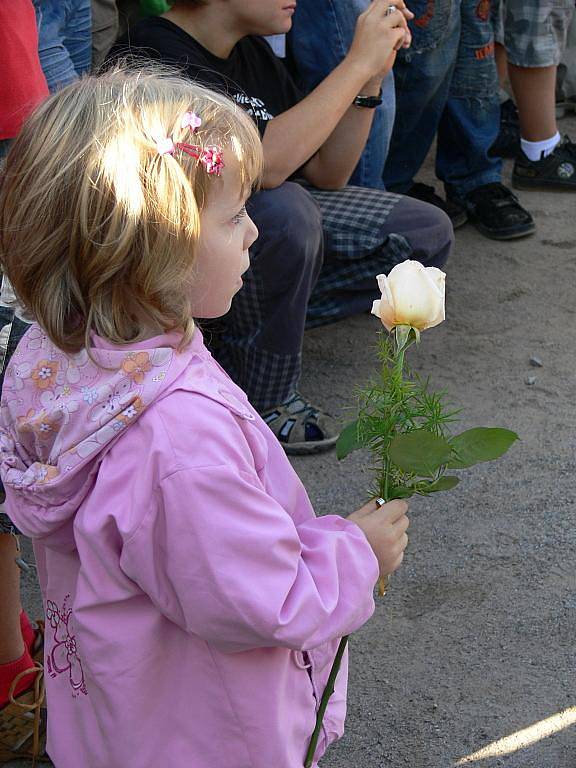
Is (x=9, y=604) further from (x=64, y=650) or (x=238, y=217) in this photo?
(x=238, y=217)

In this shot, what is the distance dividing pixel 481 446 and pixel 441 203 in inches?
122

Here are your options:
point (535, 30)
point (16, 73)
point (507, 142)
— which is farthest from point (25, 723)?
point (507, 142)

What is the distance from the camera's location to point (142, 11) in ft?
10.7

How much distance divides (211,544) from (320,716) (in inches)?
16.1

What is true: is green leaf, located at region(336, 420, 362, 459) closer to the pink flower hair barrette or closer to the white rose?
the white rose

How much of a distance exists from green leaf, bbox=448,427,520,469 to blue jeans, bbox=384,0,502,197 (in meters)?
2.69

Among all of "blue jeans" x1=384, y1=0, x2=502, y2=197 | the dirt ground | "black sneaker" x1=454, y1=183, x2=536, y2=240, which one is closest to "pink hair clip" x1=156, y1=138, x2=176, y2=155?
the dirt ground

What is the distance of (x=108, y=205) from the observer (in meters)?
1.23

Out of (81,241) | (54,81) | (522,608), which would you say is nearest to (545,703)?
(522,608)

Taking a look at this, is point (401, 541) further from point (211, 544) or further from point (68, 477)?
point (68, 477)

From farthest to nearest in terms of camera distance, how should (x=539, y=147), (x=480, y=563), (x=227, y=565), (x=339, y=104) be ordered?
(x=539, y=147) → (x=339, y=104) → (x=480, y=563) → (x=227, y=565)

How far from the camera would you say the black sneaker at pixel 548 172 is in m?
4.59

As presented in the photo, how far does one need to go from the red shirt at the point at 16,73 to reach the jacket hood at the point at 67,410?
0.61m

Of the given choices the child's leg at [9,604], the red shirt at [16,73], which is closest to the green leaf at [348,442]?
the child's leg at [9,604]
